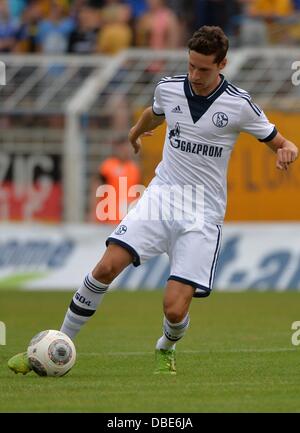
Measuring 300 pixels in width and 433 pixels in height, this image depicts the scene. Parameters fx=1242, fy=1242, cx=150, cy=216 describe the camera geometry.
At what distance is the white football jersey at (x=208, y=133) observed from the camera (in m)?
10.0

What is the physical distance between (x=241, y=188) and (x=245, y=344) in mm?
8668

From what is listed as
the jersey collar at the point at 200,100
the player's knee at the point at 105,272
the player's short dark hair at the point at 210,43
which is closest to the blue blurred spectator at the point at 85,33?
the jersey collar at the point at 200,100

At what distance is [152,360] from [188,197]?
1.89 m

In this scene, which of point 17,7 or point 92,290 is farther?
point 17,7

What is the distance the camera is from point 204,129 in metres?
10.0

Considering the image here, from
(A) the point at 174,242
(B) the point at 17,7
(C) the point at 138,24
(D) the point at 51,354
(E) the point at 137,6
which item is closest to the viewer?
(D) the point at 51,354

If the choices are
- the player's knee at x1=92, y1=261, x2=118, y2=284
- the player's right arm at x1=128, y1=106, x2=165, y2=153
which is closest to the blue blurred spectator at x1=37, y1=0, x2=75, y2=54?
the player's right arm at x1=128, y1=106, x2=165, y2=153

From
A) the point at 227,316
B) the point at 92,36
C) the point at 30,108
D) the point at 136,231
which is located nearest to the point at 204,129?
the point at 136,231

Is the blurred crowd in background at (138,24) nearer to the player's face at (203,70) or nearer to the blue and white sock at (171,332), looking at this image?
the player's face at (203,70)

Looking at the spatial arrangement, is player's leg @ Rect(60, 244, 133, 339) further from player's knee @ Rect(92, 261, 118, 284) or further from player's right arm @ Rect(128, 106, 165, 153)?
player's right arm @ Rect(128, 106, 165, 153)

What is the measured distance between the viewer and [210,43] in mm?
9844

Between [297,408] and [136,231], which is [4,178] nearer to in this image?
[136,231]

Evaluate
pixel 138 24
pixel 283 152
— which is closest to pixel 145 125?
pixel 283 152

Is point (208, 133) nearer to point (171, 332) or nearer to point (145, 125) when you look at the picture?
point (145, 125)
